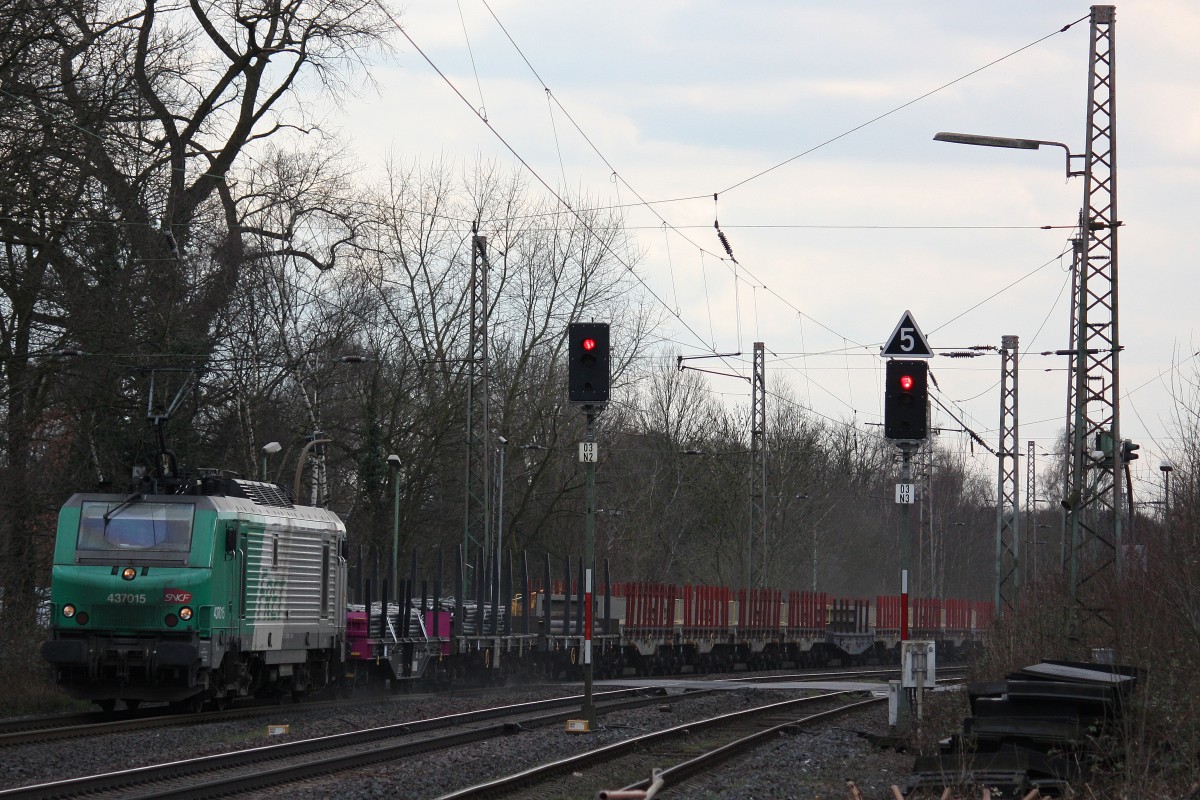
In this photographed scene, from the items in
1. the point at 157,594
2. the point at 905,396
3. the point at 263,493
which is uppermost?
the point at 905,396

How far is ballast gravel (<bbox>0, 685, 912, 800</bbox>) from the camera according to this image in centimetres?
1274

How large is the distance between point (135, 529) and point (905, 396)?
32.0 ft

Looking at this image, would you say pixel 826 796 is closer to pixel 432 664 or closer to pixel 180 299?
pixel 432 664

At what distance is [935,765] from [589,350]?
710 cm

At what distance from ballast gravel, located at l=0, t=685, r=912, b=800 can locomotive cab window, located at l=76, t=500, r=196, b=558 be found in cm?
236

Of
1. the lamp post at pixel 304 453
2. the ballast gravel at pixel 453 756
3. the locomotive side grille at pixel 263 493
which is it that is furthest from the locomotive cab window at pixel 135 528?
the lamp post at pixel 304 453

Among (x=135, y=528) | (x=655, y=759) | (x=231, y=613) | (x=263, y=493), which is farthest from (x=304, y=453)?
(x=655, y=759)

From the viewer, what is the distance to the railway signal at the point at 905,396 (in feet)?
58.9

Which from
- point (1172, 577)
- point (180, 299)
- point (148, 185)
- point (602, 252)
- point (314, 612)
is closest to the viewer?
point (1172, 577)

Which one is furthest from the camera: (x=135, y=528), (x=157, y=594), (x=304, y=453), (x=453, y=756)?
(x=304, y=453)

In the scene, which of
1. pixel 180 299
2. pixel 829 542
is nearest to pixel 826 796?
pixel 180 299

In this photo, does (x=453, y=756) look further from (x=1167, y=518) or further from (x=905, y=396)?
(x=1167, y=518)

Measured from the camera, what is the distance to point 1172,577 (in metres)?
16.5

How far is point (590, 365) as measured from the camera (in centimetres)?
1836
